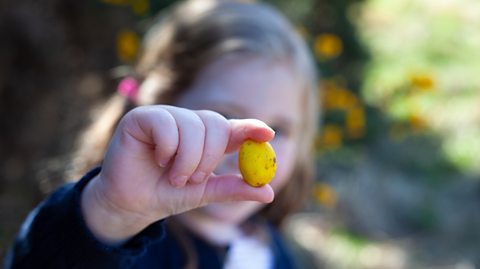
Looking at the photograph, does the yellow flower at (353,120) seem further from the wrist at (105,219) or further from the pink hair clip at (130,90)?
the wrist at (105,219)

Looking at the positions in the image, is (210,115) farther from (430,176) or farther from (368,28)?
(368,28)

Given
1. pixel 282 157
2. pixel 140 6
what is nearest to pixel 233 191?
pixel 282 157

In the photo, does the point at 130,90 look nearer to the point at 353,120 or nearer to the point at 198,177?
the point at 198,177

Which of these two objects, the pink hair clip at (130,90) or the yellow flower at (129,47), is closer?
the pink hair clip at (130,90)

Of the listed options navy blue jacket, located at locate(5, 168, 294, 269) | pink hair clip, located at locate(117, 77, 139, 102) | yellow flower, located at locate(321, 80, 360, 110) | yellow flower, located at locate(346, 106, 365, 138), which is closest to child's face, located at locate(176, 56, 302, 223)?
pink hair clip, located at locate(117, 77, 139, 102)

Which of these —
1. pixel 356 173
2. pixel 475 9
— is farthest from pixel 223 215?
pixel 475 9

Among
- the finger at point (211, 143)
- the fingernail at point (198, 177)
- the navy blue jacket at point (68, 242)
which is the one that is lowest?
the navy blue jacket at point (68, 242)

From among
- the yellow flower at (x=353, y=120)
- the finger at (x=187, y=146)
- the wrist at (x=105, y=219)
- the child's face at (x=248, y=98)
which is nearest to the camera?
the finger at (x=187, y=146)

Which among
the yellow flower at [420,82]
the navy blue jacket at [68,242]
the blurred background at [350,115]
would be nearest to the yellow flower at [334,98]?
the blurred background at [350,115]
